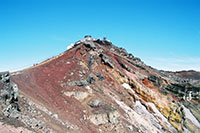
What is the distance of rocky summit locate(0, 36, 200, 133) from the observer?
14719mm

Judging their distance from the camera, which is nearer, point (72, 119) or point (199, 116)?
point (72, 119)

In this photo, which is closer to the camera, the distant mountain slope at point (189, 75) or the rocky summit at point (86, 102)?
the rocky summit at point (86, 102)

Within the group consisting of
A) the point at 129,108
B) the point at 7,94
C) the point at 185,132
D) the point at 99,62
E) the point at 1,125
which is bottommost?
the point at 185,132

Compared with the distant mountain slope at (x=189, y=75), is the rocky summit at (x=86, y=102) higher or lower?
lower

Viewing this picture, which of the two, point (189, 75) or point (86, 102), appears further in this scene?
point (189, 75)

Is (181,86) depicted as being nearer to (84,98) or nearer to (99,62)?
(99,62)

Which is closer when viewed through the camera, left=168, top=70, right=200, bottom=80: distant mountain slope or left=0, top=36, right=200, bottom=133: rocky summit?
left=0, top=36, right=200, bottom=133: rocky summit

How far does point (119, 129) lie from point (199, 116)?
127 ft

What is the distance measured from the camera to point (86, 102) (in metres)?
24.6

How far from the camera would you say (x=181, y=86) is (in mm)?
57625

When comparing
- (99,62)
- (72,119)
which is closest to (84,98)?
(72,119)

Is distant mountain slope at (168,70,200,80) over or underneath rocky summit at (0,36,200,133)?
over

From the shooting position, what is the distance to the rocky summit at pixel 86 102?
1472cm

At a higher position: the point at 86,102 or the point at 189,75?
the point at 189,75
